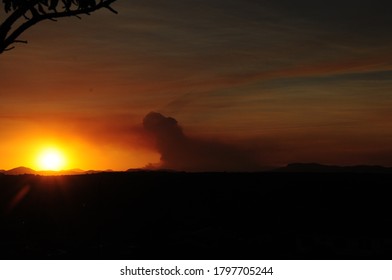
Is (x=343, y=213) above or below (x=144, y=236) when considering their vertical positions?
above

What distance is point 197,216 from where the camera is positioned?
20.0 metres

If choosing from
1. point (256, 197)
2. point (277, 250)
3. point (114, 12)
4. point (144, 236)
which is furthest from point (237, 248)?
point (114, 12)

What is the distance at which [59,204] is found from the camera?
2300cm

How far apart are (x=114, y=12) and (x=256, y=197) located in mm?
7440

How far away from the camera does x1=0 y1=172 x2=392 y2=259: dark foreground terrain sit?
51.3ft

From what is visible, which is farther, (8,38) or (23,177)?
(23,177)

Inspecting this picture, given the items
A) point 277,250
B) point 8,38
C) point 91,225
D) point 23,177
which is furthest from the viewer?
point 23,177

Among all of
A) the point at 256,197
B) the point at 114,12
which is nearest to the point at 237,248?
the point at 256,197

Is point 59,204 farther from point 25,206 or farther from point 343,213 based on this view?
point 343,213

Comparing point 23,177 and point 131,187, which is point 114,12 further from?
point 23,177

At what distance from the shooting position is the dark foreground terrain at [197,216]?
15633 millimetres
